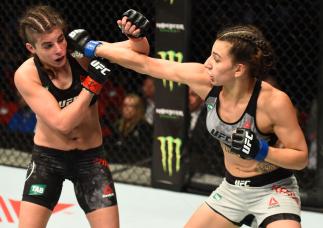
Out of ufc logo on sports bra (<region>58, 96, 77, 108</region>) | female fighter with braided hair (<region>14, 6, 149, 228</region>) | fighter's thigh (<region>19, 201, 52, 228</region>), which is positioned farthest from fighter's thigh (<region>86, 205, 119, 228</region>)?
ufc logo on sports bra (<region>58, 96, 77, 108</region>)

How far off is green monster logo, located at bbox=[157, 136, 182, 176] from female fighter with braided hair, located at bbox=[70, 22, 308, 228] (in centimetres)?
130

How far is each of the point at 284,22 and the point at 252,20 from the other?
0.18 metres

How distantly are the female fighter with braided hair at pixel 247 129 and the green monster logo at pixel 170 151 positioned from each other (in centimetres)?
130

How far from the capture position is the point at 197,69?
2254mm

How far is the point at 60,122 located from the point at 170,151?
57.2 inches

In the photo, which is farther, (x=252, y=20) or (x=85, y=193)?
(x=252, y=20)

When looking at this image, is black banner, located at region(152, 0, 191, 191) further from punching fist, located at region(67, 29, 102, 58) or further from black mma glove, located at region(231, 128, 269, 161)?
black mma glove, located at region(231, 128, 269, 161)

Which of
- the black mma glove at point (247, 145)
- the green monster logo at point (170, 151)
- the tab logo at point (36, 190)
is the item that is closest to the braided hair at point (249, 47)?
the black mma glove at point (247, 145)

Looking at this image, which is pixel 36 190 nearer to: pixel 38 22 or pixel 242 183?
pixel 38 22

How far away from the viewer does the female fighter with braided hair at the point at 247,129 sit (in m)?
2.08

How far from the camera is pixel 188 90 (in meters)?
3.55

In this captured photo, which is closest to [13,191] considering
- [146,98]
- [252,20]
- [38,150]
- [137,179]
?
[137,179]

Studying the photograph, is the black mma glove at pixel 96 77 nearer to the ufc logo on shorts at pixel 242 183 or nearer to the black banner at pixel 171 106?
the ufc logo on shorts at pixel 242 183

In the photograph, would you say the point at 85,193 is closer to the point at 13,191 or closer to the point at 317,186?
the point at 13,191
